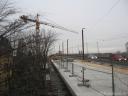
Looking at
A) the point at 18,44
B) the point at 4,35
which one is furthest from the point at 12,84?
the point at 4,35

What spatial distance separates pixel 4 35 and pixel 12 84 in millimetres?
9083

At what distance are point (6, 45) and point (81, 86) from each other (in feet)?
36.1

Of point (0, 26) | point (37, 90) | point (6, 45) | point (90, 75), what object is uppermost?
point (0, 26)

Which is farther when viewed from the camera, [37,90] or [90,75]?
[37,90]

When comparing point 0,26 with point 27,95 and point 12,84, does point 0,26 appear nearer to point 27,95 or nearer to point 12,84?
point 12,84

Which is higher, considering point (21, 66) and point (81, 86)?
point (21, 66)

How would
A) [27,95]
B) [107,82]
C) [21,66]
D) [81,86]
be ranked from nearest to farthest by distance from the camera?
1. [21,66]
2. [107,82]
3. [81,86]
4. [27,95]

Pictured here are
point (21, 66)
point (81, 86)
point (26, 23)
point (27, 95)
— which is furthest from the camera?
point (27, 95)

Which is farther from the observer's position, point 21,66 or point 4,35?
point 21,66

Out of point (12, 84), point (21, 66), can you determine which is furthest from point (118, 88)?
point (12, 84)

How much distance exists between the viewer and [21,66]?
16.7 meters

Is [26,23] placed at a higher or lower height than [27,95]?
higher

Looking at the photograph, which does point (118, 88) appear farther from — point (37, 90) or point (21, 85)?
point (37, 90)

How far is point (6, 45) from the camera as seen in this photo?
10164mm
